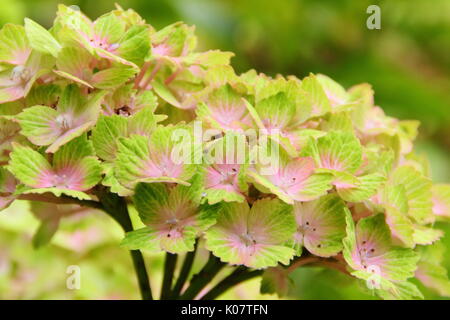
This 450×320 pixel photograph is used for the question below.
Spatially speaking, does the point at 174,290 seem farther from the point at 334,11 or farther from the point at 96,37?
the point at 334,11

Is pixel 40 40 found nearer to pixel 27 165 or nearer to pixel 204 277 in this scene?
pixel 27 165

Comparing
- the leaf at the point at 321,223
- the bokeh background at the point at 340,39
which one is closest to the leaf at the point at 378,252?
the leaf at the point at 321,223

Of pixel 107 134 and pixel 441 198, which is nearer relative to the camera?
pixel 107 134

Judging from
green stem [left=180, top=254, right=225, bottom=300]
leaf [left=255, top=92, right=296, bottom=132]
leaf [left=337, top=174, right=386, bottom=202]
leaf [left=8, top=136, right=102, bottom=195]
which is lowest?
green stem [left=180, top=254, right=225, bottom=300]

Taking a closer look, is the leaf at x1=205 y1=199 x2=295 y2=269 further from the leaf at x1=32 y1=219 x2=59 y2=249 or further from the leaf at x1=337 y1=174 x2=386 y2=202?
the leaf at x1=32 y1=219 x2=59 y2=249

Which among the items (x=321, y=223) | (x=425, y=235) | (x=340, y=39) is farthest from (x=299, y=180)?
(x=340, y=39)

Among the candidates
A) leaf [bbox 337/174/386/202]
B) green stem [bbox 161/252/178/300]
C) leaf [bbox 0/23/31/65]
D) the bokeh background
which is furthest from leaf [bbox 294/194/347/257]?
the bokeh background
